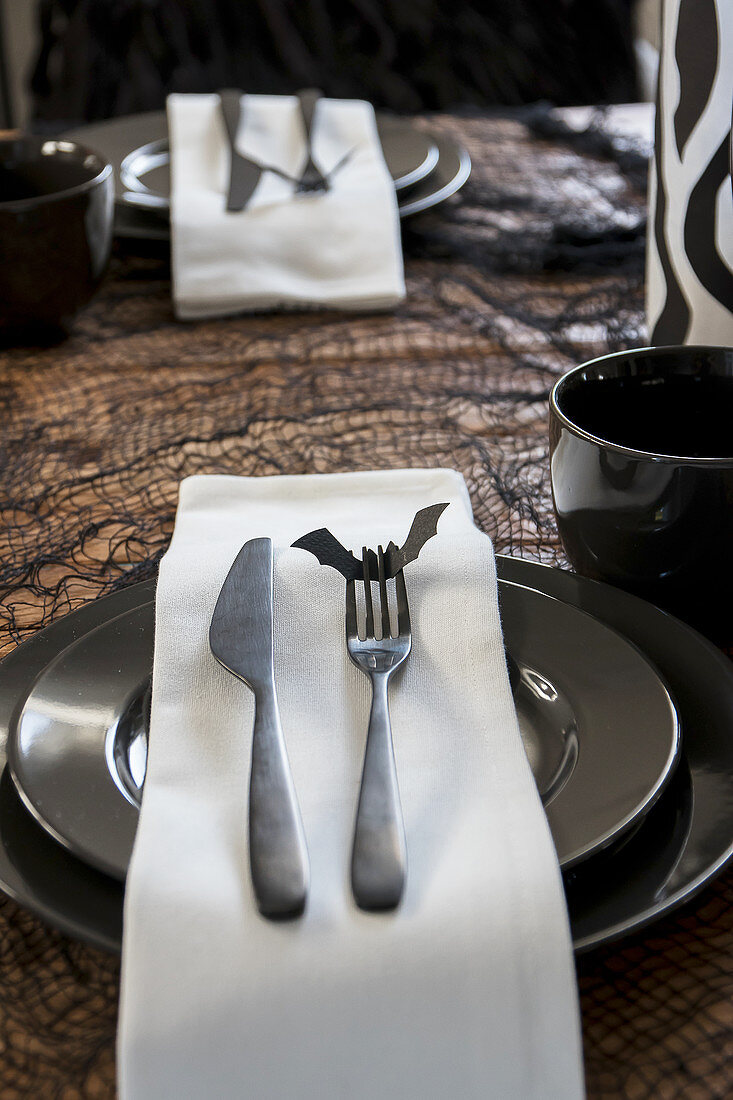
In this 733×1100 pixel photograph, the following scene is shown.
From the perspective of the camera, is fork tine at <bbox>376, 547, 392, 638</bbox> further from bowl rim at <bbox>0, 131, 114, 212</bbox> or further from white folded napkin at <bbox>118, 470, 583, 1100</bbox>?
bowl rim at <bbox>0, 131, 114, 212</bbox>

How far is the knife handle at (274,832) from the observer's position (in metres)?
0.26

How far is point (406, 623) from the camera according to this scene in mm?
378

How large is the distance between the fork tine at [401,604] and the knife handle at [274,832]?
2.8 inches

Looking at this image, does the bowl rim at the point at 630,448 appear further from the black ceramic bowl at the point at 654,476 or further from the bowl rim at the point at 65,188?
the bowl rim at the point at 65,188

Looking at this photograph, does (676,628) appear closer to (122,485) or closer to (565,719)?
(565,719)

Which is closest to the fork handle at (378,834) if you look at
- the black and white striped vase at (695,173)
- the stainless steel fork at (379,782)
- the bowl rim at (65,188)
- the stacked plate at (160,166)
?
the stainless steel fork at (379,782)

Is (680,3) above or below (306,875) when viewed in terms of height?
above

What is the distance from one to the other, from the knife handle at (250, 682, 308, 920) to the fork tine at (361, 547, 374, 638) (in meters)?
0.07

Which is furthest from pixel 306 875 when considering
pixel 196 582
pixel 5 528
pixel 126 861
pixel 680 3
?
pixel 680 3

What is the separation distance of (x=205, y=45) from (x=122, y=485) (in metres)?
1.53

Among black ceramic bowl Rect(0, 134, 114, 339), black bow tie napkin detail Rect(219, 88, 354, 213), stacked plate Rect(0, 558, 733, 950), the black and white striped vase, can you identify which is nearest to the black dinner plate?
stacked plate Rect(0, 558, 733, 950)

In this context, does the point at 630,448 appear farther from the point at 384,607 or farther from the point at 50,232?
the point at 50,232

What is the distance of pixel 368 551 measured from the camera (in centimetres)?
42

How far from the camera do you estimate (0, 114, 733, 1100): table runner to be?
0.28 metres
